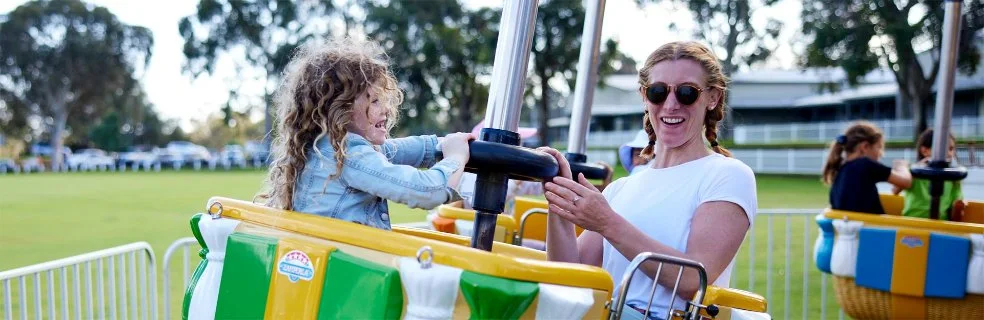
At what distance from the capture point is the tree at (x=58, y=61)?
44875 millimetres

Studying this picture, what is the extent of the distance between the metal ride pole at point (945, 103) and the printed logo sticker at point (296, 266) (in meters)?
3.32

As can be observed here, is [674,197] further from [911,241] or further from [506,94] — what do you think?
[911,241]

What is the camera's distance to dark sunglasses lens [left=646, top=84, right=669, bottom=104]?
204 cm

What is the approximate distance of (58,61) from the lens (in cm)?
4522

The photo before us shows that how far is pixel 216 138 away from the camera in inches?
2933

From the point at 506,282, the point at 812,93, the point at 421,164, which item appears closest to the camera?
the point at 506,282

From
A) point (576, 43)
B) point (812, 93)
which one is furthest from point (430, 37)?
point (812, 93)

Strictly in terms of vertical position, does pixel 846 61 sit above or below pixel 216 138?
above

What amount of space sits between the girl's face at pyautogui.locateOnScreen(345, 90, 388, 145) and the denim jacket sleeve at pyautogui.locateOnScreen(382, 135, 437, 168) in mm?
102

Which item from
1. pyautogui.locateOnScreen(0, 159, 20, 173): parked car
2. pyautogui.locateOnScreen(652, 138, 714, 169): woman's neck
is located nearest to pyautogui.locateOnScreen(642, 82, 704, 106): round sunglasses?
pyautogui.locateOnScreen(652, 138, 714, 169): woman's neck

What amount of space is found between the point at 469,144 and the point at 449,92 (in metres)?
35.2

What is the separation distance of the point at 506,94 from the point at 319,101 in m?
0.53

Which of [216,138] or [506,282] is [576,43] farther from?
[216,138]

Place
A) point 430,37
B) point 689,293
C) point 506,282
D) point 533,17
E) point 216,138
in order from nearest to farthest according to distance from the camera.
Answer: point 506,282, point 533,17, point 689,293, point 430,37, point 216,138
